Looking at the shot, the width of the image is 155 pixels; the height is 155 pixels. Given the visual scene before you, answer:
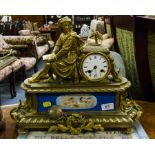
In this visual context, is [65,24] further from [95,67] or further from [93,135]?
[93,135]

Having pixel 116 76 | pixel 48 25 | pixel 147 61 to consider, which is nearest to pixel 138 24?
pixel 147 61

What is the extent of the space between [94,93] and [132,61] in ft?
1.57

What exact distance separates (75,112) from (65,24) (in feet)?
1.03

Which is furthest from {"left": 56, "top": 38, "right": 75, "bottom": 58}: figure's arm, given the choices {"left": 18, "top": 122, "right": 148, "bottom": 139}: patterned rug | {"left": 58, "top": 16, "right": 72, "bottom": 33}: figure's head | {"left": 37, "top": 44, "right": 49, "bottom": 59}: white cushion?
{"left": 37, "top": 44, "right": 49, "bottom": 59}: white cushion

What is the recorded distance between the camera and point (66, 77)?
1090 millimetres

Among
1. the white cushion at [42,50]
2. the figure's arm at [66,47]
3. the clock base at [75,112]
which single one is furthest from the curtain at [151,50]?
the white cushion at [42,50]

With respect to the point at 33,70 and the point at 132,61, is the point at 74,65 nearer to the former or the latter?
the point at 132,61

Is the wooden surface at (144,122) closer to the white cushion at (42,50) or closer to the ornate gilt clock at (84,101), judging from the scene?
the ornate gilt clock at (84,101)

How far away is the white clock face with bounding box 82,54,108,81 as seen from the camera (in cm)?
107

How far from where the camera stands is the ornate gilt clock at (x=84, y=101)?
3.52 feet

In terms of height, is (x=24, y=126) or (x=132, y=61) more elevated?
(x=132, y=61)

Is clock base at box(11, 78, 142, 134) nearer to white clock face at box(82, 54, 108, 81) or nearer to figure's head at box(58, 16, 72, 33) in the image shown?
white clock face at box(82, 54, 108, 81)

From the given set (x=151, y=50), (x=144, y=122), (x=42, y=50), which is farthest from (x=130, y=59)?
(x=42, y=50)

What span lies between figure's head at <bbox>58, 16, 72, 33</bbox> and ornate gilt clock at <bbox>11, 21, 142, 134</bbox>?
0.29 ft
